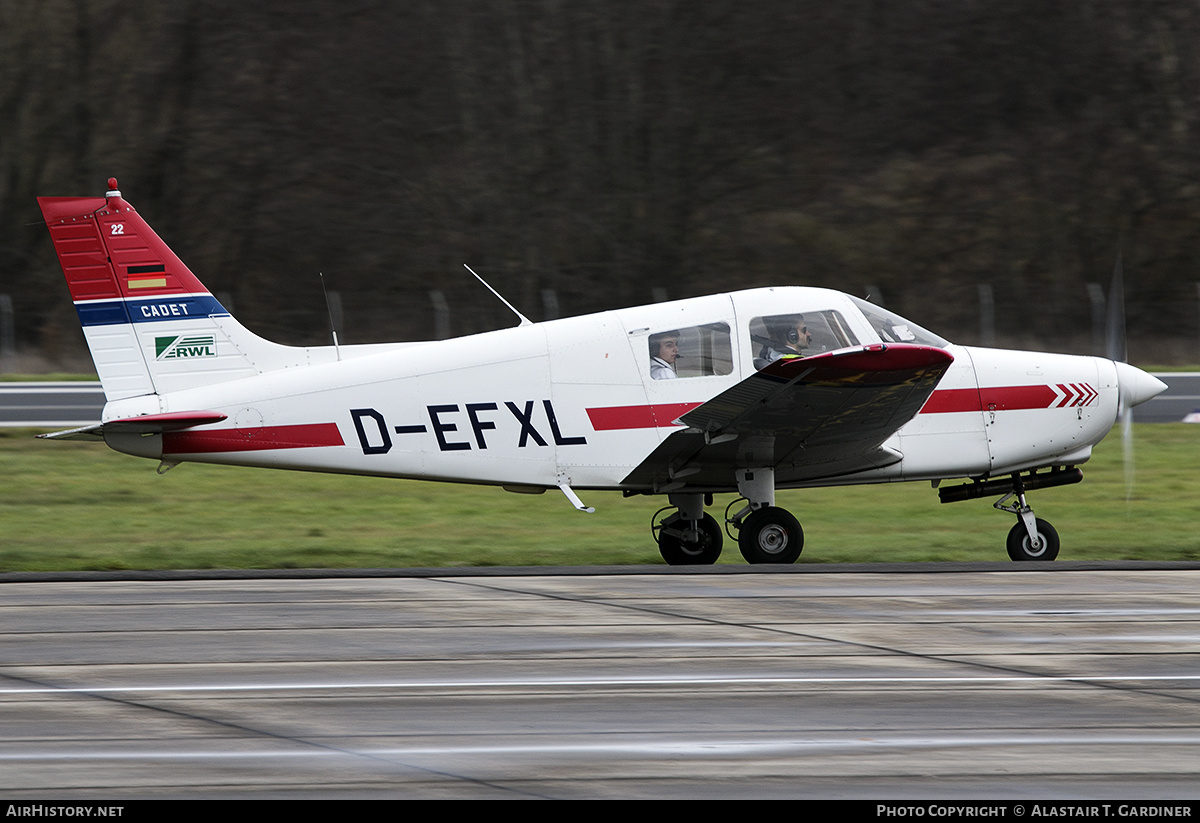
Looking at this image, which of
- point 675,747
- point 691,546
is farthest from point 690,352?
point 675,747

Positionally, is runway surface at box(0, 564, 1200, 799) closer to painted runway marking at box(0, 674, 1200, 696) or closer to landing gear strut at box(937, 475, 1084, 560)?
painted runway marking at box(0, 674, 1200, 696)

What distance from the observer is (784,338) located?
37.9ft

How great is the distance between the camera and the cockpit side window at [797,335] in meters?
11.5

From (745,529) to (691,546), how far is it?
0.82 metres

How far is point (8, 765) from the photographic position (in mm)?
5574

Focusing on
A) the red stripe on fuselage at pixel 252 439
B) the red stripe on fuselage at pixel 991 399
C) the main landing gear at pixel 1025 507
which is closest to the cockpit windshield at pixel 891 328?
the red stripe on fuselage at pixel 991 399

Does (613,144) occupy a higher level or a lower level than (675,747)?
higher

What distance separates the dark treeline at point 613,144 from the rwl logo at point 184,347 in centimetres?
2554

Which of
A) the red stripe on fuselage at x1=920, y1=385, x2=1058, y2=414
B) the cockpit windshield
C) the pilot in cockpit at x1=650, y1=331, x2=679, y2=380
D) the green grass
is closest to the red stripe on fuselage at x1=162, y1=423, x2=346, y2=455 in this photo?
the green grass

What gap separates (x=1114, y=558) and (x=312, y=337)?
23.3 m

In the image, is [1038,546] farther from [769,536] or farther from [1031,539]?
[769,536]

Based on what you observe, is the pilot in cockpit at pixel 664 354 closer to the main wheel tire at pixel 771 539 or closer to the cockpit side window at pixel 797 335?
the cockpit side window at pixel 797 335

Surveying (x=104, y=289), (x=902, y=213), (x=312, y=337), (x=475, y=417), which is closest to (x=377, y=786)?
(x=475, y=417)

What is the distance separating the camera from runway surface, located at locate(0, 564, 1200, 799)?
5.45m
